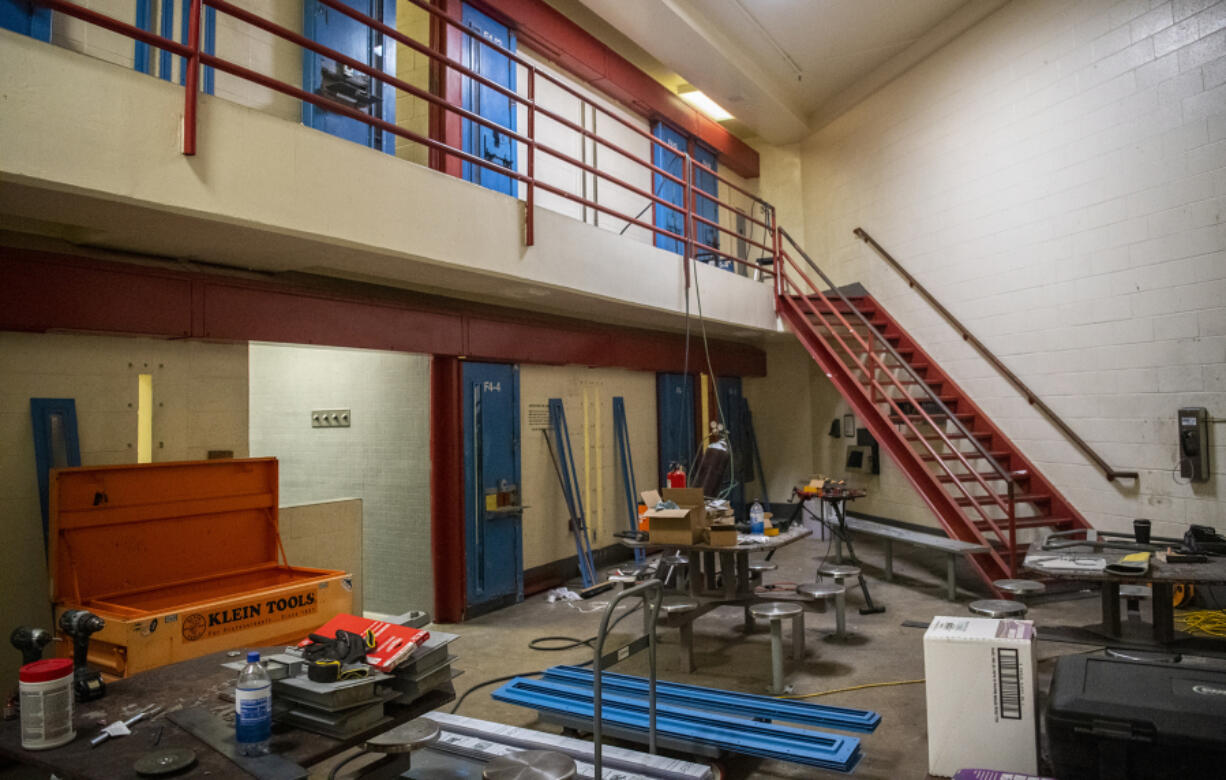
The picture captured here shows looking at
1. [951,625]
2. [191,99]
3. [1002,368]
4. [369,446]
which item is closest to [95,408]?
[191,99]

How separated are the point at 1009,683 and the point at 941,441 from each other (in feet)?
17.4

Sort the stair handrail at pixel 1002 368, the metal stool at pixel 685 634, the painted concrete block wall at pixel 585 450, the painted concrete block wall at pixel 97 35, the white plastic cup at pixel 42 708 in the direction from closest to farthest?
the white plastic cup at pixel 42 708 < the painted concrete block wall at pixel 97 35 < the metal stool at pixel 685 634 < the stair handrail at pixel 1002 368 < the painted concrete block wall at pixel 585 450

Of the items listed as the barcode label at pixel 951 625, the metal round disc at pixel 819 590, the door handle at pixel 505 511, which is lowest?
the metal round disc at pixel 819 590

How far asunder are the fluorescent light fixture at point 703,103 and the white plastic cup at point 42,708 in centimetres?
956

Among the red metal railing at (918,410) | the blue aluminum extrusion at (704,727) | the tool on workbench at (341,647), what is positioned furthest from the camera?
the red metal railing at (918,410)

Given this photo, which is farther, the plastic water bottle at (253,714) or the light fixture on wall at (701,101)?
the light fixture on wall at (701,101)

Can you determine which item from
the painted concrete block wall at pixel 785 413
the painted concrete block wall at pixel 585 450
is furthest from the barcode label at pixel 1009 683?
the painted concrete block wall at pixel 785 413

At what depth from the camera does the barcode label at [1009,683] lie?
2.62 metres

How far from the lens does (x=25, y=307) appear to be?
3463 millimetres

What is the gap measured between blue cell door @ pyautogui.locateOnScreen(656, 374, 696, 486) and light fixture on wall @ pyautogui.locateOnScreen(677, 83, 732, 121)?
399 centimetres

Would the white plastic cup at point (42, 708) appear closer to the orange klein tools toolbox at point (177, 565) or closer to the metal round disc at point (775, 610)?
the orange klein tools toolbox at point (177, 565)

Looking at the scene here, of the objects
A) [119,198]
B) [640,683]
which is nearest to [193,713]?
[119,198]

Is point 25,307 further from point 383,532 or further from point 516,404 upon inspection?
point 516,404

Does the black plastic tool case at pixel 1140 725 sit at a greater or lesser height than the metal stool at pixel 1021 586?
greater
